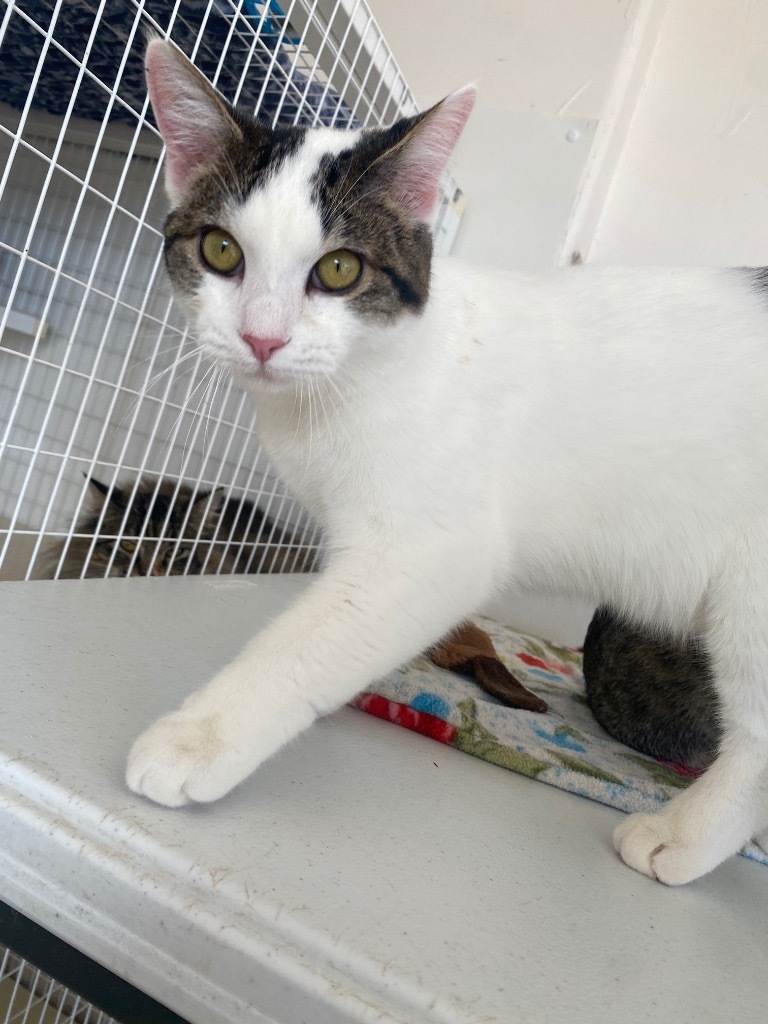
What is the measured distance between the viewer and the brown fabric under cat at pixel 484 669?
1.26m

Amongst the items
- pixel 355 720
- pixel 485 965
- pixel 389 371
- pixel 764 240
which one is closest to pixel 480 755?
pixel 355 720

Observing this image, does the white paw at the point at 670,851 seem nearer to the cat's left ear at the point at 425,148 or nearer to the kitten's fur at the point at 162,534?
the cat's left ear at the point at 425,148

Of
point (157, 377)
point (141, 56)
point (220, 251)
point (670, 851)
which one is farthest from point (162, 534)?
point (670, 851)

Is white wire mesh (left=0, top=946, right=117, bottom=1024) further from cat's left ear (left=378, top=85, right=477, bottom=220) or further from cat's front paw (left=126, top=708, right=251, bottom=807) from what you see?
cat's left ear (left=378, top=85, right=477, bottom=220)

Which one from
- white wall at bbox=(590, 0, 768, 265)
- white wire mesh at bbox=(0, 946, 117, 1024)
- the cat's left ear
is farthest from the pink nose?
white wall at bbox=(590, 0, 768, 265)

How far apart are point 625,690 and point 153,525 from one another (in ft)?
3.48

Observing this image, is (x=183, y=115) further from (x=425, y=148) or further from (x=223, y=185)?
(x=425, y=148)

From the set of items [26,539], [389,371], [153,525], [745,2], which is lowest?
[26,539]

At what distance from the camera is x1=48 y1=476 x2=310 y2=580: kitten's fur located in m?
1.53

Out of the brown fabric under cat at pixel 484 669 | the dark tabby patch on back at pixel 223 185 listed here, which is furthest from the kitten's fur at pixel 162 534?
the dark tabby patch on back at pixel 223 185

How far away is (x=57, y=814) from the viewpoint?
24.1 inches

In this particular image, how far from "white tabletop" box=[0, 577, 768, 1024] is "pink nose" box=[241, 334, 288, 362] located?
43 centimetres

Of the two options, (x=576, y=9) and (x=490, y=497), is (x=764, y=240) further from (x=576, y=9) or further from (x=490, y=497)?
(x=490, y=497)

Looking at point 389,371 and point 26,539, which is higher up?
point 389,371
